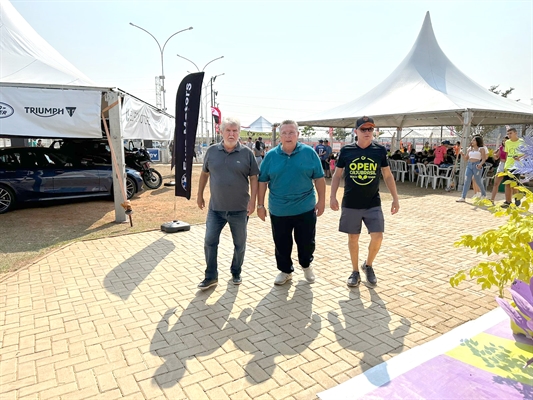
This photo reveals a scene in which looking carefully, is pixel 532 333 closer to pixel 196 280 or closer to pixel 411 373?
pixel 411 373

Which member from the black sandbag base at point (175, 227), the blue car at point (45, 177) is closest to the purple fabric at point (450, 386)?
the black sandbag base at point (175, 227)

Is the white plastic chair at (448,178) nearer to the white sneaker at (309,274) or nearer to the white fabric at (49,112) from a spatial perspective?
Result: the white sneaker at (309,274)

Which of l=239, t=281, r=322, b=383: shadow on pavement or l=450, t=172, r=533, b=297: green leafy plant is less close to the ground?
l=450, t=172, r=533, b=297: green leafy plant

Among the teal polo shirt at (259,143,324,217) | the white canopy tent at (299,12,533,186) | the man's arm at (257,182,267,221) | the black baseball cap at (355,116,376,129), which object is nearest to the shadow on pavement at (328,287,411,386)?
the teal polo shirt at (259,143,324,217)

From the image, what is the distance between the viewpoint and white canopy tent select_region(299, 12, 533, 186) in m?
13.1

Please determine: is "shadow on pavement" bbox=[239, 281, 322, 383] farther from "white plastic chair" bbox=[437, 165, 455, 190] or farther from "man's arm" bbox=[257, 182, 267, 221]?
"white plastic chair" bbox=[437, 165, 455, 190]

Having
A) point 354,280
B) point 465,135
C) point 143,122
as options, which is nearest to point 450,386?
point 354,280

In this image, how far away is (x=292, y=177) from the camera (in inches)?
144

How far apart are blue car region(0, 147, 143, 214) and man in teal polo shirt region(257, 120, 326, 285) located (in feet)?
21.3

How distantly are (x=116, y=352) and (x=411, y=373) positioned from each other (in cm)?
215

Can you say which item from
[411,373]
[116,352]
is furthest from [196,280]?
[411,373]

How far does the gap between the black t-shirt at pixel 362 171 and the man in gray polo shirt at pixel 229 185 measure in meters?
0.94

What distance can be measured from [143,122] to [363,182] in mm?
8610

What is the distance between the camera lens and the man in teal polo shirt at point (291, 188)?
3.67 meters
